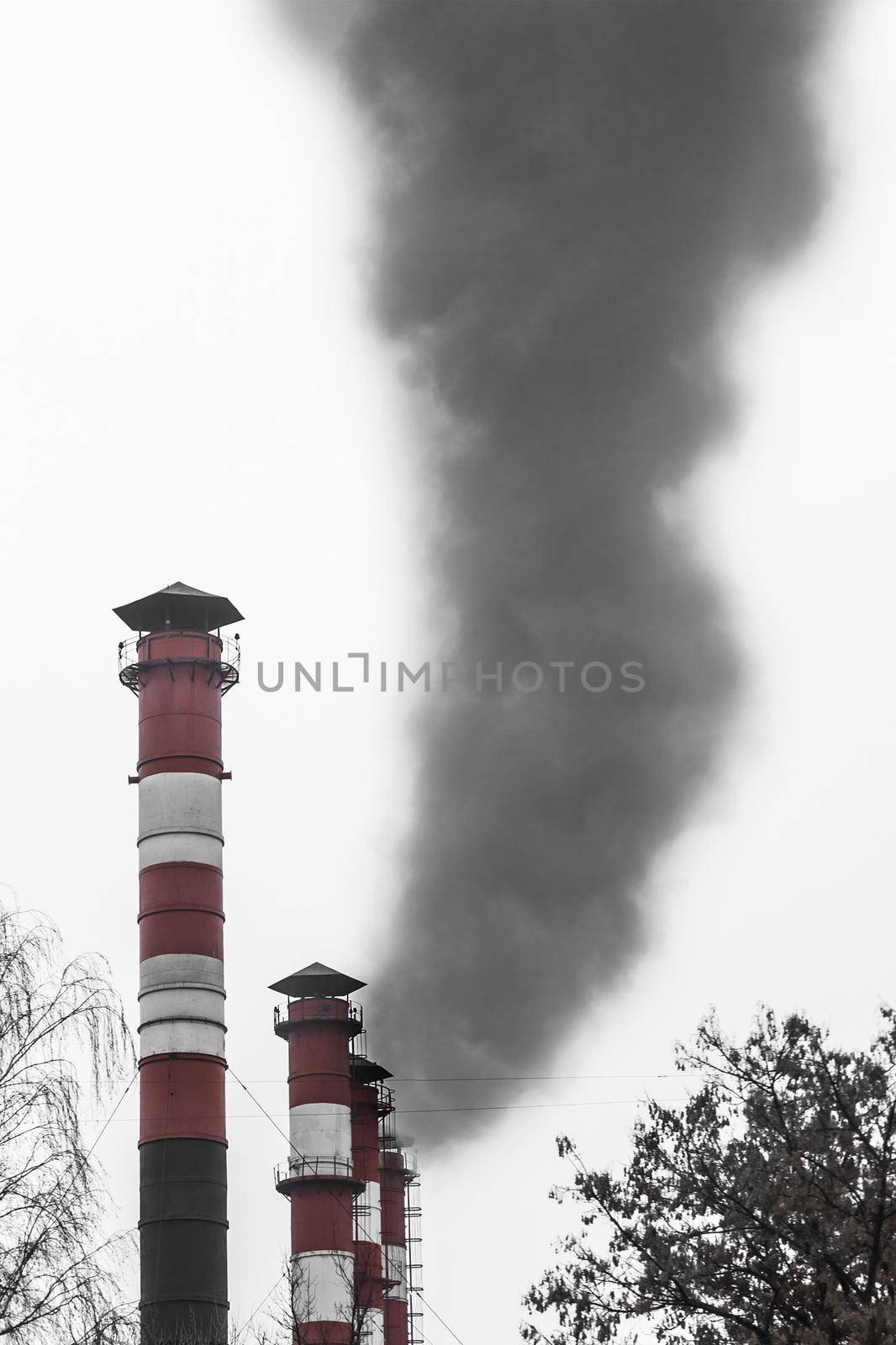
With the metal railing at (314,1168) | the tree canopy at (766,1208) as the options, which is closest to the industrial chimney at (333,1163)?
the metal railing at (314,1168)

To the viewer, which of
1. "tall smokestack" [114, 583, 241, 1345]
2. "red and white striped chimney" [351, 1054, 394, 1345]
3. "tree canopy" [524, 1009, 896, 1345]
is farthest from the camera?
"red and white striped chimney" [351, 1054, 394, 1345]

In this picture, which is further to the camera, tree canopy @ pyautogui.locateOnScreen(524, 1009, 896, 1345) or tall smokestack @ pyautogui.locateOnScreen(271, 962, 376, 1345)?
tall smokestack @ pyautogui.locateOnScreen(271, 962, 376, 1345)

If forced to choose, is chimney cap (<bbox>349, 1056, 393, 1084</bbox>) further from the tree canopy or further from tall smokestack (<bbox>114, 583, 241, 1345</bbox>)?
the tree canopy

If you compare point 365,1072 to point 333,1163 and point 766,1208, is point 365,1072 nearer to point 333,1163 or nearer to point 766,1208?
point 333,1163

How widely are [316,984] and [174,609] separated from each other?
12.6 m

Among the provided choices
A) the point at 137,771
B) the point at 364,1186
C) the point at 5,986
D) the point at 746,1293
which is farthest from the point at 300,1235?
the point at 5,986

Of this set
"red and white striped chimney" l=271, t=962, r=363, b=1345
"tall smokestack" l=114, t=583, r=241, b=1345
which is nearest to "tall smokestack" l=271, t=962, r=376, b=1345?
"red and white striped chimney" l=271, t=962, r=363, b=1345

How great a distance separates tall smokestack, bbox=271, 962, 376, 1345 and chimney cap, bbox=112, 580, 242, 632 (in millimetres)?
11875

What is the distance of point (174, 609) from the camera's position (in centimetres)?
4634

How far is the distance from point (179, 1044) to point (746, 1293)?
20.0 metres

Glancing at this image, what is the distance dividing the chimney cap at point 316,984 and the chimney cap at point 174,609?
462 inches

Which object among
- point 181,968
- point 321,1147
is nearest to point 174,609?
point 181,968

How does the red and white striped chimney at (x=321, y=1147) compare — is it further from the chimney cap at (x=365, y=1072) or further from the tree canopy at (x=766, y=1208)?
the tree canopy at (x=766, y=1208)

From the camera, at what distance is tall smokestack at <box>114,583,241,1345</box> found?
39.9 metres
